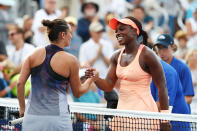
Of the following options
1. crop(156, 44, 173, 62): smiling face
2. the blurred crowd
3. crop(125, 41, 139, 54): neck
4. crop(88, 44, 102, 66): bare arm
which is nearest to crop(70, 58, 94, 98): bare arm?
crop(125, 41, 139, 54): neck

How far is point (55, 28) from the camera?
563cm

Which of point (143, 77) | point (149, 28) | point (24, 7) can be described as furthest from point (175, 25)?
point (143, 77)

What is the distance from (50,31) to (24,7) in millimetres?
10598

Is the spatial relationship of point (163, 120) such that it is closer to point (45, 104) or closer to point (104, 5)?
point (45, 104)

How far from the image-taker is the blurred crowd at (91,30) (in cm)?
1062

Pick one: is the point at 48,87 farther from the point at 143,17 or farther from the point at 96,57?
the point at 143,17

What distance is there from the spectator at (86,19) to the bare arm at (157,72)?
6.87 m

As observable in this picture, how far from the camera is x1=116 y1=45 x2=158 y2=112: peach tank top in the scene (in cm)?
581

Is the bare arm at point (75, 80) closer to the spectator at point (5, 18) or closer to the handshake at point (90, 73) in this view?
the handshake at point (90, 73)

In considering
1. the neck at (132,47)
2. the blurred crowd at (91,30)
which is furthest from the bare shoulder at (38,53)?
the blurred crowd at (91,30)

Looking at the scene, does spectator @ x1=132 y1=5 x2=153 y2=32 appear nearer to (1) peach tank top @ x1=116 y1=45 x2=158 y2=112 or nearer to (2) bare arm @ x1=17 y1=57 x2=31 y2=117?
(1) peach tank top @ x1=116 y1=45 x2=158 y2=112

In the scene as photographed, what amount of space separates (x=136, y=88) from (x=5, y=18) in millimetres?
8920

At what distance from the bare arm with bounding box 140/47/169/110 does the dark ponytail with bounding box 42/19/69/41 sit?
0.92m

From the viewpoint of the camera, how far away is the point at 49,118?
17.7 feet
